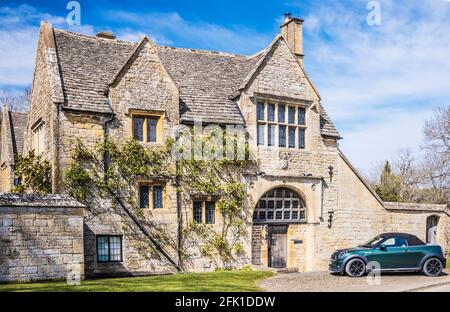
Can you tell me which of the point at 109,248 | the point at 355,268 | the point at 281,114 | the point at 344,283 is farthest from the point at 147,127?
the point at 344,283

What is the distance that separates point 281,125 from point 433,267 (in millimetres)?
7685

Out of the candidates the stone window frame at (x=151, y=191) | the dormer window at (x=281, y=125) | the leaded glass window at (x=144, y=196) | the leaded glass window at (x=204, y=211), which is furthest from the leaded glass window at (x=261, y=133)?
the leaded glass window at (x=144, y=196)

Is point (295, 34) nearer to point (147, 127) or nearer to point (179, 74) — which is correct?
point (179, 74)

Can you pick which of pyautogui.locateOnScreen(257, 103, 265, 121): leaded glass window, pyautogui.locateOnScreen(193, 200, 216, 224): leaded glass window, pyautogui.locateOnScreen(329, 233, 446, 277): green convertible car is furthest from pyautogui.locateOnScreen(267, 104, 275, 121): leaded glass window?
pyautogui.locateOnScreen(329, 233, 446, 277): green convertible car

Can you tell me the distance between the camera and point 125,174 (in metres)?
18.0

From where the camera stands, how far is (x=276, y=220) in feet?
68.4

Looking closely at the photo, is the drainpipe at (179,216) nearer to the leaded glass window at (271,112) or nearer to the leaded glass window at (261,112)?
the leaded glass window at (261,112)

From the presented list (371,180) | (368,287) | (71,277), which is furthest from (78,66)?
(371,180)

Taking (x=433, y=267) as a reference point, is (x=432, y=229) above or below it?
above

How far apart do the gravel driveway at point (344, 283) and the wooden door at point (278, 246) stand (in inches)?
149

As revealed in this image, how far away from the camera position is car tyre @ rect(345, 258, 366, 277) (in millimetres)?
15938

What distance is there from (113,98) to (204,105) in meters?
3.60

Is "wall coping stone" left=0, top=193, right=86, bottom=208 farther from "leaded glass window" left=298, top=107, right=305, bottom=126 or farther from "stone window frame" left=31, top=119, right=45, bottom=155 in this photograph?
"leaded glass window" left=298, top=107, right=305, bottom=126

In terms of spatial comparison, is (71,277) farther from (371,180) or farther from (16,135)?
(371,180)
